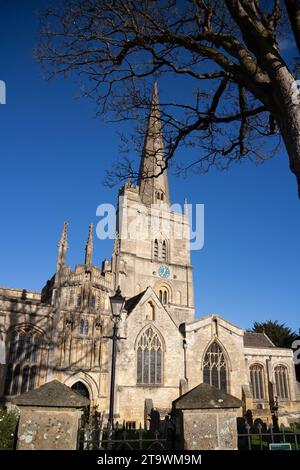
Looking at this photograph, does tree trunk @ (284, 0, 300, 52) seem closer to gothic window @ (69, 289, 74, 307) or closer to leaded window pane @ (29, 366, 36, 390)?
gothic window @ (69, 289, 74, 307)

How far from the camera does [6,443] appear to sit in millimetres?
9070

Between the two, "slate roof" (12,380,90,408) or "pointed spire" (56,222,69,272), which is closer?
"slate roof" (12,380,90,408)

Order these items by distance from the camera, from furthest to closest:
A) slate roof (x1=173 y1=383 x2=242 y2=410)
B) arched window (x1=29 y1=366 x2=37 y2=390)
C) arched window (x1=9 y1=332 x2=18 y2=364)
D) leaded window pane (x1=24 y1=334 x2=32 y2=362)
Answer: leaded window pane (x1=24 y1=334 x2=32 y2=362) → arched window (x1=29 y1=366 x2=37 y2=390) → arched window (x1=9 y1=332 x2=18 y2=364) → slate roof (x1=173 y1=383 x2=242 y2=410)

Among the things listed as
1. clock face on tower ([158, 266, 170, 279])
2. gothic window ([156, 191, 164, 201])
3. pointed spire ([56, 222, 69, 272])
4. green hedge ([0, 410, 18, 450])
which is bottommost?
green hedge ([0, 410, 18, 450])

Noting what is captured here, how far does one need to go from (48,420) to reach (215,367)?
25.9 m

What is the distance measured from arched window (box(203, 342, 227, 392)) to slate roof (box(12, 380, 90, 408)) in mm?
24998

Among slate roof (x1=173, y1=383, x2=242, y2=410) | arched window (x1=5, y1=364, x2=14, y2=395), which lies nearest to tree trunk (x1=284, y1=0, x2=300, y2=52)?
slate roof (x1=173, y1=383, x2=242, y2=410)

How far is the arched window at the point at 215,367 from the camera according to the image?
28.4 metres

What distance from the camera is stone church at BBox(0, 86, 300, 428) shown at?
72.2 feet

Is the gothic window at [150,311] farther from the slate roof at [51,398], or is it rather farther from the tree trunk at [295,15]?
the tree trunk at [295,15]

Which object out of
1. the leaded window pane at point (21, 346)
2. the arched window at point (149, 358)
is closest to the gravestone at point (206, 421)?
the leaded window pane at point (21, 346)

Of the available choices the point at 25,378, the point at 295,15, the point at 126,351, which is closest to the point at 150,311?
the point at 126,351
